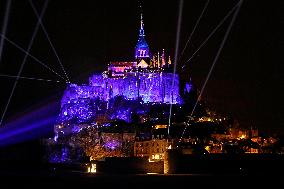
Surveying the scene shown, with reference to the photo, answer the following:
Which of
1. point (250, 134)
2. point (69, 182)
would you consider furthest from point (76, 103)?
point (69, 182)

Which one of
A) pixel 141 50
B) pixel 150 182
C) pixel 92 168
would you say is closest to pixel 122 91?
pixel 141 50

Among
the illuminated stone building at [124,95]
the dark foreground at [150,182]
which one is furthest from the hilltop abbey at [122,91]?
the dark foreground at [150,182]

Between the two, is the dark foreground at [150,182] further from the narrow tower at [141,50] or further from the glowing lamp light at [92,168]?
the narrow tower at [141,50]

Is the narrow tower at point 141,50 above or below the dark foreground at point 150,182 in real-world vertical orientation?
above

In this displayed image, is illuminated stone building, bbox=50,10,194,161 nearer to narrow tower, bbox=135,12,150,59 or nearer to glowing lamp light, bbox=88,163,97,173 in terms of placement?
narrow tower, bbox=135,12,150,59

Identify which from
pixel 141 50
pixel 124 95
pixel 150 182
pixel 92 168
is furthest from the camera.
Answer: pixel 141 50

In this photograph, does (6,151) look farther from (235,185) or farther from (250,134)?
(235,185)

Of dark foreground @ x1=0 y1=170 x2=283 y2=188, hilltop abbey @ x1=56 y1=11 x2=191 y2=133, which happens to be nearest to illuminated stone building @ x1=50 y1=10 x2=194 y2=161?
hilltop abbey @ x1=56 y1=11 x2=191 y2=133

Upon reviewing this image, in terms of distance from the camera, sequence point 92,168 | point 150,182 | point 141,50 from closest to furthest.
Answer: point 150,182
point 92,168
point 141,50

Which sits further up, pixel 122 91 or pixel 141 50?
pixel 141 50

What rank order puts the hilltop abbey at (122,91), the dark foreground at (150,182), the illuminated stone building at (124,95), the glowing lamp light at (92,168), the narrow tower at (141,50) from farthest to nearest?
the narrow tower at (141,50)
the hilltop abbey at (122,91)
the illuminated stone building at (124,95)
the glowing lamp light at (92,168)
the dark foreground at (150,182)

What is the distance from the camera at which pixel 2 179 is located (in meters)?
31.9

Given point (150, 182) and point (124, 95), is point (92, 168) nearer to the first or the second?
point (150, 182)

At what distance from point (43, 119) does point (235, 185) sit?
58805 millimetres
